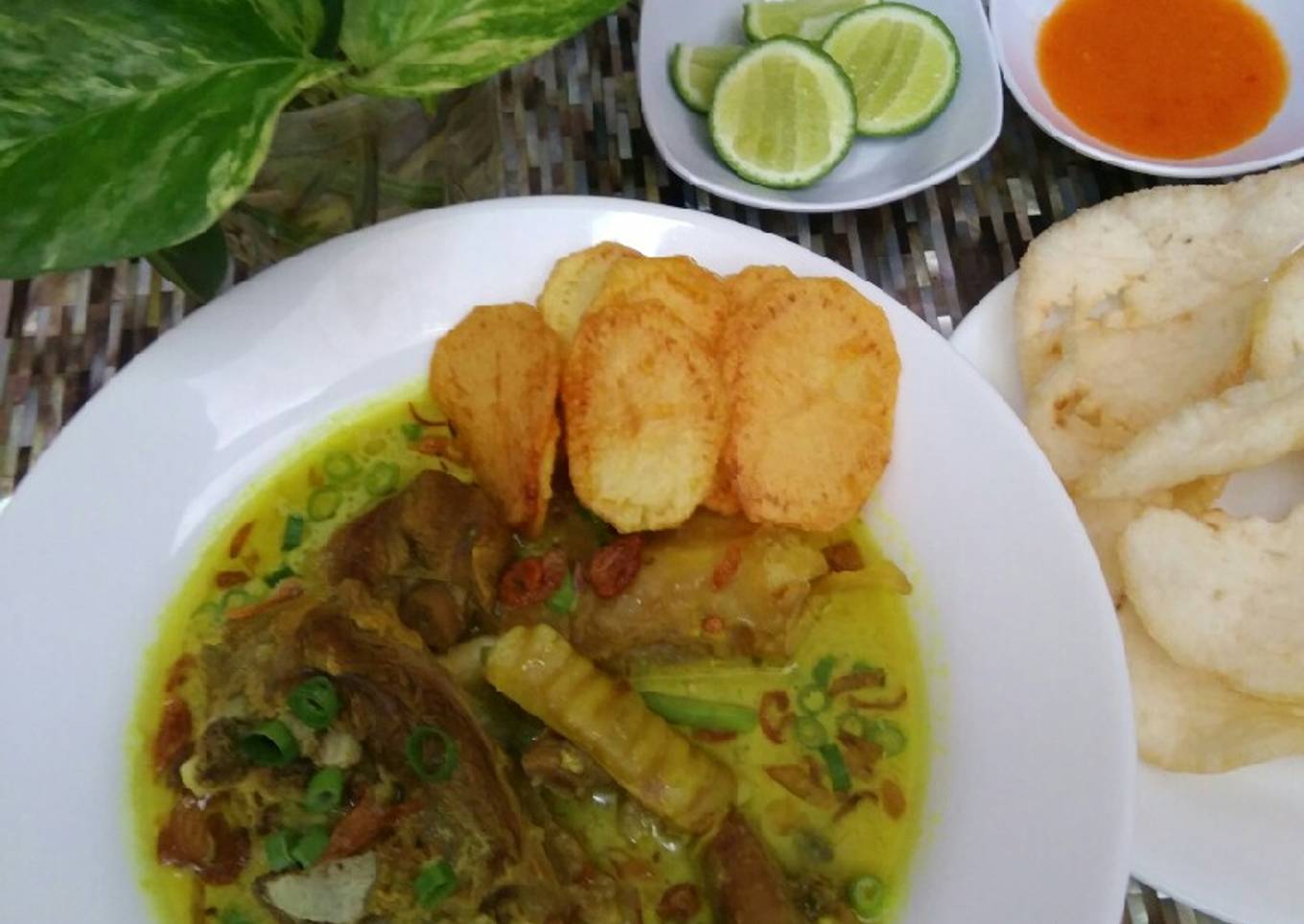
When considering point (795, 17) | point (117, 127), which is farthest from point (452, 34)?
point (795, 17)

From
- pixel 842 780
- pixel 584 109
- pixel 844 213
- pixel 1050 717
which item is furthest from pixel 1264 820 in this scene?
pixel 584 109

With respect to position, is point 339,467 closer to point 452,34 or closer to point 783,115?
point 452,34

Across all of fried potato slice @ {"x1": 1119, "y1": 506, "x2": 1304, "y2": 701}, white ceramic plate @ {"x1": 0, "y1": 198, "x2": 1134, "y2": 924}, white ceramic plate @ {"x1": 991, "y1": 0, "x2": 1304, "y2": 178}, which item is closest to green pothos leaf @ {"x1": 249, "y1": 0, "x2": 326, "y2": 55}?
white ceramic plate @ {"x1": 0, "y1": 198, "x2": 1134, "y2": 924}

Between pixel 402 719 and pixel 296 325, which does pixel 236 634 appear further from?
pixel 296 325

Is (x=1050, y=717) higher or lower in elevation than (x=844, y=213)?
lower

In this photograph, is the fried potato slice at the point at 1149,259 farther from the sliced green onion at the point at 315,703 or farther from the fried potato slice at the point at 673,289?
the sliced green onion at the point at 315,703
